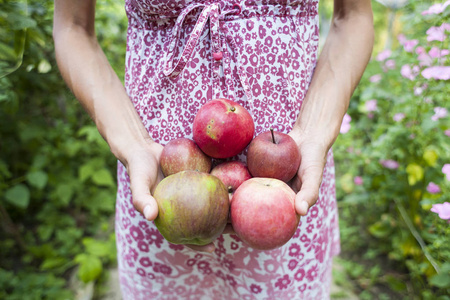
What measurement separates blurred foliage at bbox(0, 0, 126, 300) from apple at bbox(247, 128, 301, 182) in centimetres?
137

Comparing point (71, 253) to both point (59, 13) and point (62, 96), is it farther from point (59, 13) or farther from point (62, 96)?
point (59, 13)

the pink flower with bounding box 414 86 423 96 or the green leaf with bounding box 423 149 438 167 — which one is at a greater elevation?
the pink flower with bounding box 414 86 423 96

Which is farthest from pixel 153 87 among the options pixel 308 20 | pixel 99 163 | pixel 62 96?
pixel 62 96

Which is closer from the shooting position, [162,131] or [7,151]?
[162,131]

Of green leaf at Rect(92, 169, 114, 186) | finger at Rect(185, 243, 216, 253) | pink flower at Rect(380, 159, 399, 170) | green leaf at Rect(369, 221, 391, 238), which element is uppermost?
finger at Rect(185, 243, 216, 253)

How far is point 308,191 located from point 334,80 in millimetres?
403

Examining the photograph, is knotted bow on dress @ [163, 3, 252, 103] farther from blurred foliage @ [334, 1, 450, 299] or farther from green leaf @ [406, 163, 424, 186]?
green leaf @ [406, 163, 424, 186]

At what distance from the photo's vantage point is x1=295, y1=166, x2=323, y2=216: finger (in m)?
0.81

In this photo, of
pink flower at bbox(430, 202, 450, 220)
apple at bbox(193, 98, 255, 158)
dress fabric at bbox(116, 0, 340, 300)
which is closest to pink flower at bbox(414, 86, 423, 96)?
pink flower at bbox(430, 202, 450, 220)

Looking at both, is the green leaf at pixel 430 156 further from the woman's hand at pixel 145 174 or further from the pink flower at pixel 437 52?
the woman's hand at pixel 145 174

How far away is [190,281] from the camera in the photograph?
1102 mm

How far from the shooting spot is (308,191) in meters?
0.83

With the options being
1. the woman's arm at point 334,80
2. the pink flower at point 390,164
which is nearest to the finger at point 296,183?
the woman's arm at point 334,80

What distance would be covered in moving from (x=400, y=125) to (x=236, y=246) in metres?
1.37
